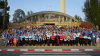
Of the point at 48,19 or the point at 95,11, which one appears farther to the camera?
the point at 48,19


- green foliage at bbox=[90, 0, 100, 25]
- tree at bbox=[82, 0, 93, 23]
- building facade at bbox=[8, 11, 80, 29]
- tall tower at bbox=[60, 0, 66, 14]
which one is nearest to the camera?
green foliage at bbox=[90, 0, 100, 25]

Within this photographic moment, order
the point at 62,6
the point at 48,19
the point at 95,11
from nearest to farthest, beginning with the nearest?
the point at 95,11
the point at 48,19
the point at 62,6

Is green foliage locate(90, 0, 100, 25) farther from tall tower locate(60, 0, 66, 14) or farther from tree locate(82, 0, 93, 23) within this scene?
tall tower locate(60, 0, 66, 14)

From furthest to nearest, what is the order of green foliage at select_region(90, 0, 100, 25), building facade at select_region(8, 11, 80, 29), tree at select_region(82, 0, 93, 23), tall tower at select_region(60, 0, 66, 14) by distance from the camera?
tall tower at select_region(60, 0, 66, 14)
tree at select_region(82, 0, 93, 23)
building facade at select_region(8, 11, 80, 29)
green foliage at select_region(90, 0, 100, 25)

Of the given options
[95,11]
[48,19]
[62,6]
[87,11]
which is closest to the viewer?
[95,11]

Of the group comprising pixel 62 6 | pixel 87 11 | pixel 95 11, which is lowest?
pixel 95 11

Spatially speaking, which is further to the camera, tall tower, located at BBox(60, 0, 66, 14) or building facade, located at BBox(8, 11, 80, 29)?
tall tower, located at BBox(60, 0, 66, 14)

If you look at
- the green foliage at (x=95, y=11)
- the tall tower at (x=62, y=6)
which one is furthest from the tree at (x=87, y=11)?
the tall tower at (x=62, y=6)

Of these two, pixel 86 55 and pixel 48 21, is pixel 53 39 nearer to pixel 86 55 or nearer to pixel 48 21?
pixel 86 55

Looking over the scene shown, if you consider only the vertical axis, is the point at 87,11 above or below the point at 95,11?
above

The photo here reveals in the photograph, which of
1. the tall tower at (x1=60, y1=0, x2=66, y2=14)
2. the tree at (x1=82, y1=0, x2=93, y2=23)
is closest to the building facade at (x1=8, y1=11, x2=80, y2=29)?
the tree at (x1=82, y1=0, x2=93, y2=23)

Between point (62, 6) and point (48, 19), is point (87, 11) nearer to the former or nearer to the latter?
point (48, 19)

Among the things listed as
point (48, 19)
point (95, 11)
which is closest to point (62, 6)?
point (48, 19)

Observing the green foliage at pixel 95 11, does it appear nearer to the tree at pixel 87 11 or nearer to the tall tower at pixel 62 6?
the tree at pixel 87 11
